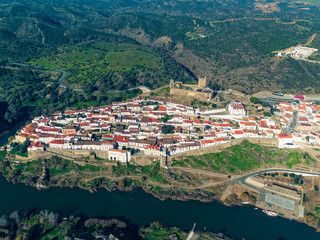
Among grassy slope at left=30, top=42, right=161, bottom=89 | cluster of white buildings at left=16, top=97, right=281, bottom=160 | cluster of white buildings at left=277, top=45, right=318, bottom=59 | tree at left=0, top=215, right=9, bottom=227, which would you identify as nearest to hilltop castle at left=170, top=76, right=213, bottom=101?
cluster of white buildings at left=16, top=97, right=281, bottom=160

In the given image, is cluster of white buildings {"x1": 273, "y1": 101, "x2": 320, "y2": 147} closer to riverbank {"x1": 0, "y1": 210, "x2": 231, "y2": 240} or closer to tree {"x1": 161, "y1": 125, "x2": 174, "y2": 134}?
tree {"x1": 161, "y1": 125, "x2": 174, "y2": 134}

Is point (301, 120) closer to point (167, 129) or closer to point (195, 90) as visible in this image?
point (195, 90)

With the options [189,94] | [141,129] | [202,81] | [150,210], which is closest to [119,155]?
[141,129]

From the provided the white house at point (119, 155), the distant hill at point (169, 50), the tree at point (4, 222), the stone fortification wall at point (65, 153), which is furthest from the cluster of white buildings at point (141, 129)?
the distant hill at point (169, 50)

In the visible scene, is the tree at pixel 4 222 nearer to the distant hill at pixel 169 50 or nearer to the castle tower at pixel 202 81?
the distant hill at pixel 169 50

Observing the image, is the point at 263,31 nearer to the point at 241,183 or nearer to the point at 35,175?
the point at 241,183

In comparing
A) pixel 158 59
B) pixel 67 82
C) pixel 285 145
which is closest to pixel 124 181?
pixel 285 145
